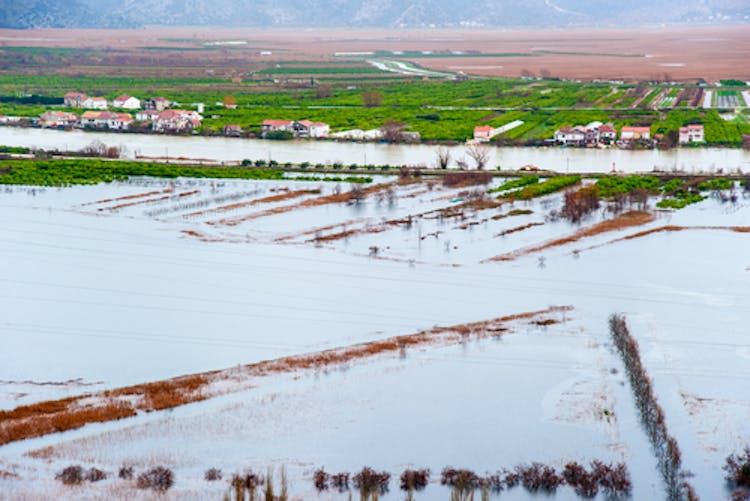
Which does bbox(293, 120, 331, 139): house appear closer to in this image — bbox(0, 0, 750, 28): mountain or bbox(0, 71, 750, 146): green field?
bbox(0, 71, 750, 146): green field

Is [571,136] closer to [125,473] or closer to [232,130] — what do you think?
[232,130]

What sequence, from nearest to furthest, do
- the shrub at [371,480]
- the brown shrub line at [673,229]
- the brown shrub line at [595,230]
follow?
the shrub at [371,480]
the brown shrub line at [595,230]
the brown shrub line at [673,229]

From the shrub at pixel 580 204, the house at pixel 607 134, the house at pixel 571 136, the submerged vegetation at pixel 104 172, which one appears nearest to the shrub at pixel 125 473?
the shrub at pixel 580 204

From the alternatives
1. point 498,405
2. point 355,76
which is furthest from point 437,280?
point 355,76

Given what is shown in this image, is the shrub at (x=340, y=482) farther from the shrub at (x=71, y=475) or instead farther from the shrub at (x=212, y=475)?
the shrub at (x=71, y=475)

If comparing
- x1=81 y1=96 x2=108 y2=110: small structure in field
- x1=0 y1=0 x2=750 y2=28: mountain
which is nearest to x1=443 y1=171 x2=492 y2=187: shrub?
x1=81 y1=96 x2=108 y2=110: small structure in field

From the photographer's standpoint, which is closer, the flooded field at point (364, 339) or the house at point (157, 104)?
the flooded field at point (364, 339)

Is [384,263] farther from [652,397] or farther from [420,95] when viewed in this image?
[420,95]
